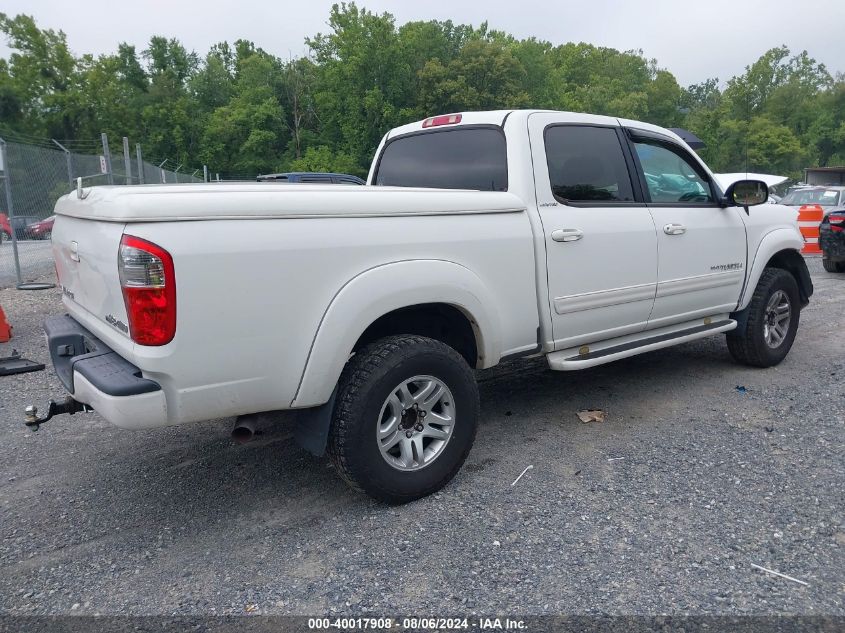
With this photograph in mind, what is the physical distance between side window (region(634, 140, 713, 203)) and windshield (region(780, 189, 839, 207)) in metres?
12.5

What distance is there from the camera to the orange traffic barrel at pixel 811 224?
14.4 meters

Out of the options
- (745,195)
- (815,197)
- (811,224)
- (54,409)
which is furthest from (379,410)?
(815,197)

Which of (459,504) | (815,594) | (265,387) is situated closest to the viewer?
(815,594)

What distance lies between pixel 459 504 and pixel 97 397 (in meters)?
1.68

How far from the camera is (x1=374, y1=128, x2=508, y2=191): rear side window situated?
3.86m

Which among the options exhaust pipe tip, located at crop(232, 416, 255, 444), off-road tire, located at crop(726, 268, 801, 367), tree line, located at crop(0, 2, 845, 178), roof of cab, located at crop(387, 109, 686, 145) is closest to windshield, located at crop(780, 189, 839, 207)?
off-road tire, located at crop(726, 268, 801, 367)

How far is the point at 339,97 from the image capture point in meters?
46.6

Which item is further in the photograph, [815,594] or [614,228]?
[614,228]

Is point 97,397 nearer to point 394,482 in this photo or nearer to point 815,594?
point 394,482

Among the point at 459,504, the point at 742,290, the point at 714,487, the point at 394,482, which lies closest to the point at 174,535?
the point at 394,482

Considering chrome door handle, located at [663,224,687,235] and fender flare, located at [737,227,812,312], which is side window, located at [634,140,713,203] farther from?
fender flare, located at [737,227,812,312]

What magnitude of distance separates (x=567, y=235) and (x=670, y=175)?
1.43 metres

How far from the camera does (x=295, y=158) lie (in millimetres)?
48812

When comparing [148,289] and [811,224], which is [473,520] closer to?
[148,289]
